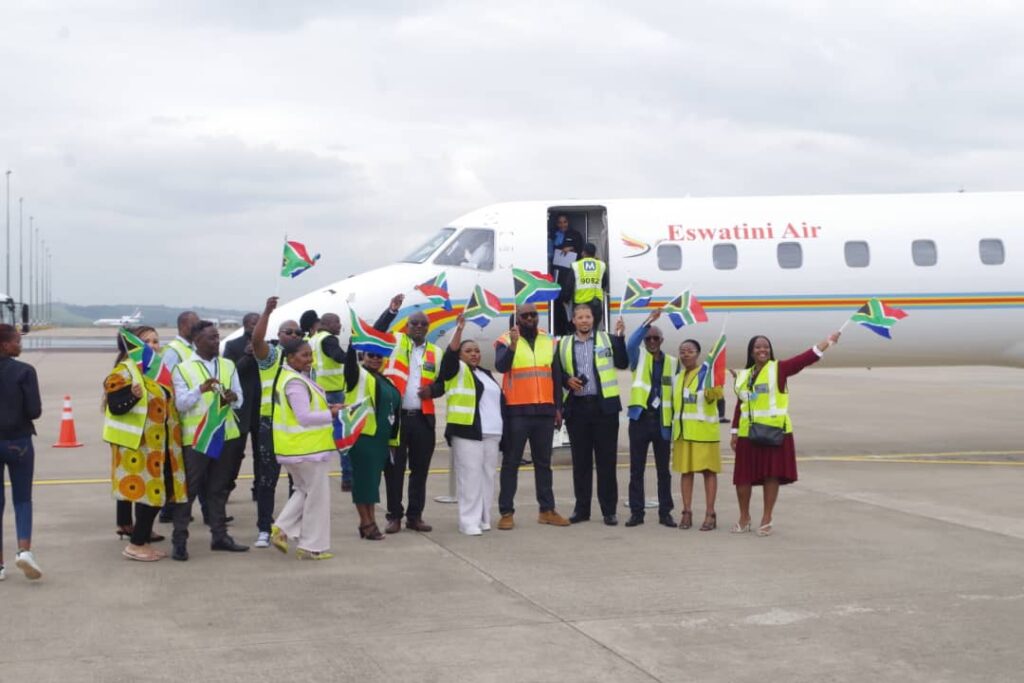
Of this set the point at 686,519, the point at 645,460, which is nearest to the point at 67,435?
the point at 645,460

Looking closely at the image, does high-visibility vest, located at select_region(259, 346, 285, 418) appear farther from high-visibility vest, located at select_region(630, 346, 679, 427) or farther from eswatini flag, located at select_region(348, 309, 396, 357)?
high-visibility vest, located at select_region(630, 346, 679, 427)

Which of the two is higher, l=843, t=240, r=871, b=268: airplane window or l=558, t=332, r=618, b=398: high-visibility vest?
l=843, t=240, r=871, b=268: airplane window

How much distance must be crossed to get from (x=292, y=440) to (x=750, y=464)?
399 cm

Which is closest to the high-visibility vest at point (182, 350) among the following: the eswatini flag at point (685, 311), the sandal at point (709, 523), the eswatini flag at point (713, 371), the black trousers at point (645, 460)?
the black trousers at point (645, 460)

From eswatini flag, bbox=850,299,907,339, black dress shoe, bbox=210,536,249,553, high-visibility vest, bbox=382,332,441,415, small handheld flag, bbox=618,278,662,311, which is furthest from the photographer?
small handheld flag, bbox=618,278,662,311

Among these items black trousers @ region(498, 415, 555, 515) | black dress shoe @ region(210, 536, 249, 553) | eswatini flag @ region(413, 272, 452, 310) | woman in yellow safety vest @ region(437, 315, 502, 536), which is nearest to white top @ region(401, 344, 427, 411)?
woman in yellow safety vest @ region(437, 315, 502, 536)

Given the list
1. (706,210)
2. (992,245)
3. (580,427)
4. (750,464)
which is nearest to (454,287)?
(706,210)

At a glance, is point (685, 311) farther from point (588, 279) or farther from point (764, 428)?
point (764, 428)

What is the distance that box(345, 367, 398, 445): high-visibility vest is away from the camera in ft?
31.1

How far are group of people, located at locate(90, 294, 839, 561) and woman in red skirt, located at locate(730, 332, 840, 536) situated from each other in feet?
0.05

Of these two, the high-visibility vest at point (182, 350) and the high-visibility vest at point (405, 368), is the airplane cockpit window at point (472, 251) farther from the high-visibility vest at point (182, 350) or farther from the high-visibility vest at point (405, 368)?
the high-visibility vest at point (182, 350)

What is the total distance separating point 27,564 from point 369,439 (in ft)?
9.39

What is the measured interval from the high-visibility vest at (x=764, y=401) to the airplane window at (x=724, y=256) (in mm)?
5587

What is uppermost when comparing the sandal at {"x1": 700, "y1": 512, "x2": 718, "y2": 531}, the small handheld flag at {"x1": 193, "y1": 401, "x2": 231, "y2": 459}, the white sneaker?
the small handheld flag at {"x1": 193, "y1": 401, "x2": 231, "y2": 459}
